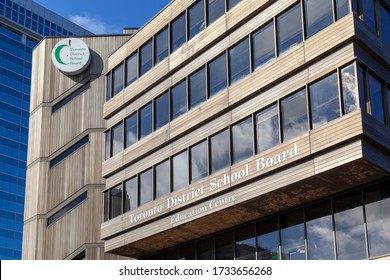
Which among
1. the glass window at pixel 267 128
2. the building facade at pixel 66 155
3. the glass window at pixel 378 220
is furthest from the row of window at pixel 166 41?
the glass window at pixel 378 220

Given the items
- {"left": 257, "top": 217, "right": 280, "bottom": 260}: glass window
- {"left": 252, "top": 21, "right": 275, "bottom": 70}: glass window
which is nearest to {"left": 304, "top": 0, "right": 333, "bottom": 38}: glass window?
{"left": 252, "top": 21, "right": 275, "bottom": 70}: glass window

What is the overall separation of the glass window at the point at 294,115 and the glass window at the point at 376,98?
2.28 m

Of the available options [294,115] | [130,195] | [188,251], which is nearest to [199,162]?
[188,251]

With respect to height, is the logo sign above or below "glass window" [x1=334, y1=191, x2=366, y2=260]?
above

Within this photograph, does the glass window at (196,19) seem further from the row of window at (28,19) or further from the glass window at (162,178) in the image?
the row of window at (28,19)

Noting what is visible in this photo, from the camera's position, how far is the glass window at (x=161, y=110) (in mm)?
31000

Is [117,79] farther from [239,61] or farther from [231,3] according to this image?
[239,61]

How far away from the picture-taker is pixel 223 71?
2811cm

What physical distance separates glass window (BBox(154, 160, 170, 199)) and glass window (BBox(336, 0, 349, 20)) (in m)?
10.5

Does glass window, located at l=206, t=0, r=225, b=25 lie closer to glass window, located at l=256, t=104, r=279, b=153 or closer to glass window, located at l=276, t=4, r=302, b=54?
glass window, located at l=276, t=4, r=302, b=54

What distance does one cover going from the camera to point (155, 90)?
105 ft

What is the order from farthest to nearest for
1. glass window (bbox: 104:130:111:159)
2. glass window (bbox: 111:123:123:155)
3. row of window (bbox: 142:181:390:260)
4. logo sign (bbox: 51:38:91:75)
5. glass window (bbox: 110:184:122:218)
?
logo sign (bbox: 51:38:91:75) → glass window (bbox: 104:130:111:159) → glass window (bbox: 111:123:123:155) → glass window (bbox: 110:184:122:218) → row of window (bbox: 142:181:390:260)

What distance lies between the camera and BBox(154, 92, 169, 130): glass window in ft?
102

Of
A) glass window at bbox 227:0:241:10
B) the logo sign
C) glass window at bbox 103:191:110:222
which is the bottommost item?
glass window at bbox 103:191:110:222
